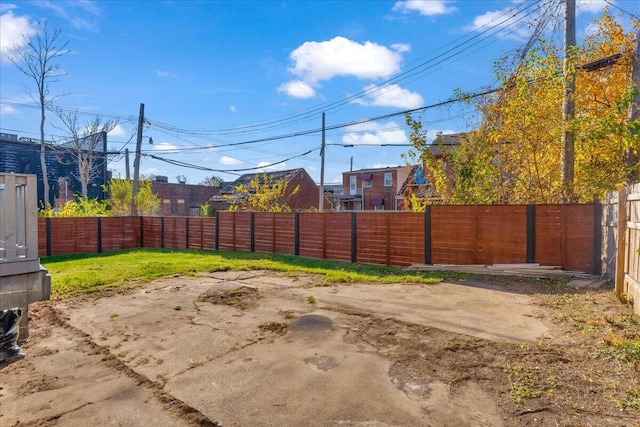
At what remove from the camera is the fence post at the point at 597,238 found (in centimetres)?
796

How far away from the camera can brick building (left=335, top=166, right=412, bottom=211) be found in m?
31.7

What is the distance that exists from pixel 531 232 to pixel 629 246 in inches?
133

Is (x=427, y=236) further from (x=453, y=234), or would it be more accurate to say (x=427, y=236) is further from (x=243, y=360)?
(x=243, y=360)

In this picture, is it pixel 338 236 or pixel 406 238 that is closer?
pixel 406 238

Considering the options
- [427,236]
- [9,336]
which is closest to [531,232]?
[427,236]

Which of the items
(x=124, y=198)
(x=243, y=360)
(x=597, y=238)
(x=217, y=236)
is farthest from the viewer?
(x=124, y=198)

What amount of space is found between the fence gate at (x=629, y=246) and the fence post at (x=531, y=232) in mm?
2852

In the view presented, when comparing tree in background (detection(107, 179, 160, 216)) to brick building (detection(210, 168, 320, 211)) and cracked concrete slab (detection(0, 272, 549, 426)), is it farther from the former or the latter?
cracked concrete slab (detection(0, 272, 549, 426))

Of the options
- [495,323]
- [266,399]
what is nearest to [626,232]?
[495,323]

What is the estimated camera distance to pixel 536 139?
930cm

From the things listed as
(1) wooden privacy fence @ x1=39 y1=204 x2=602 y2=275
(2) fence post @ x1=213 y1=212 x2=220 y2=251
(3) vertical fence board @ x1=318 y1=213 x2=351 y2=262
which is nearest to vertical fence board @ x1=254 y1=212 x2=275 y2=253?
(1) wooden privacy fence @ x1=39 y1=204 x2=602 y2=275

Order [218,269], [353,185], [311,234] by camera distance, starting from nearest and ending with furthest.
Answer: [218,269]
[311,234]
[353,185]

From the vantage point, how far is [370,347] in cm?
423

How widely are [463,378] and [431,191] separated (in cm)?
983
